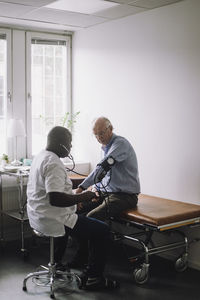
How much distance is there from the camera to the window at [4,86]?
518 centimetres

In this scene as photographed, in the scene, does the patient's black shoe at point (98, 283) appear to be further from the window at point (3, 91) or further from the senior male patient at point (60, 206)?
the window at point (3, 91)

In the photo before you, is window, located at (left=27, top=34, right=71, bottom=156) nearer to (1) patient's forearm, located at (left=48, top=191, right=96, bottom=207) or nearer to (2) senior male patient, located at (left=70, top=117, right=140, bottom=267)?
(2) senior male patient, located at (left=70, top=117, right=140, bottom=267)

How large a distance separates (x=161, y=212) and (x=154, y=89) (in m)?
1.30

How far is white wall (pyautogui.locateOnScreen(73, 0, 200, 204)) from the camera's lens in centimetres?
412

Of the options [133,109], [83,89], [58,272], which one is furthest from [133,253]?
[83,89]

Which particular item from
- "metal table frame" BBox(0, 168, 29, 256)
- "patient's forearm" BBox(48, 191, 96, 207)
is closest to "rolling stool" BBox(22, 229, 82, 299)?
"patient's forearm" BBox(48, 191, 96, 207)

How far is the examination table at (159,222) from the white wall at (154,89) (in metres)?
0.26

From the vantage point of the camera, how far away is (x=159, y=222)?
365 centimetres

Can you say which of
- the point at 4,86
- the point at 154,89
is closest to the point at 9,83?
the point at 4,86

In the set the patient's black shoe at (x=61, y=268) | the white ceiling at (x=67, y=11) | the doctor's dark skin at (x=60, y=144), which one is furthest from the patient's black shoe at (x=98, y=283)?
the white ceiling at (x=67, y=11)

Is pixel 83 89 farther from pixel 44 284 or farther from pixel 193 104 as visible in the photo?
pixel 44 284

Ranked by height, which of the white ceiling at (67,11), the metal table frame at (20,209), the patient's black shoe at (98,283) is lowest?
the patient's black shoe at (98,283)

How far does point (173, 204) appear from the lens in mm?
4137

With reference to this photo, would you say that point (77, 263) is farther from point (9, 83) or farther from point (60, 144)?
point (9, 83)
